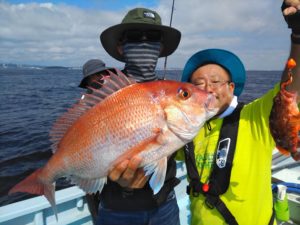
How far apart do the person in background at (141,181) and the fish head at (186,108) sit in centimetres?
62

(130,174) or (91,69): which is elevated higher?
(91,69)

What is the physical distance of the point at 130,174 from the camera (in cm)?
233

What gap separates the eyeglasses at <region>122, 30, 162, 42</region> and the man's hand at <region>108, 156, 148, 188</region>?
1.27m

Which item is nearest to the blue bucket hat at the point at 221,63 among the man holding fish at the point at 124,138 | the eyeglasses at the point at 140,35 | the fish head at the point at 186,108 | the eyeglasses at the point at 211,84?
the eyeglasses at the point at 211,84

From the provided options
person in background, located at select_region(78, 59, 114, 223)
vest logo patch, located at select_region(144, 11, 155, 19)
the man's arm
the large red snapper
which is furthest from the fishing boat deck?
the man's arm

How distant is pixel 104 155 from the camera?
7.29ft

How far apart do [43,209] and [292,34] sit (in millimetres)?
3451

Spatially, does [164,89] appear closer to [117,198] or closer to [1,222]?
[117,198]

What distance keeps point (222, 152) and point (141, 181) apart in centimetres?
88

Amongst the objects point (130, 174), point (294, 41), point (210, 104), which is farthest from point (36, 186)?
point (294, 41)

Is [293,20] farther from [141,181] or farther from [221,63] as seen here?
[141,181]

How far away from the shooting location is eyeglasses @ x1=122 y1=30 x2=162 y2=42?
289 cm

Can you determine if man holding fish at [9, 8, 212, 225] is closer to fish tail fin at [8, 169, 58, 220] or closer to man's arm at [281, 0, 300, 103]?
fish tail fin at [8, 169, 58, 220]

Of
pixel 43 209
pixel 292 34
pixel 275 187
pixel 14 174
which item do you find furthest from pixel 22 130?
pixel 292 34
